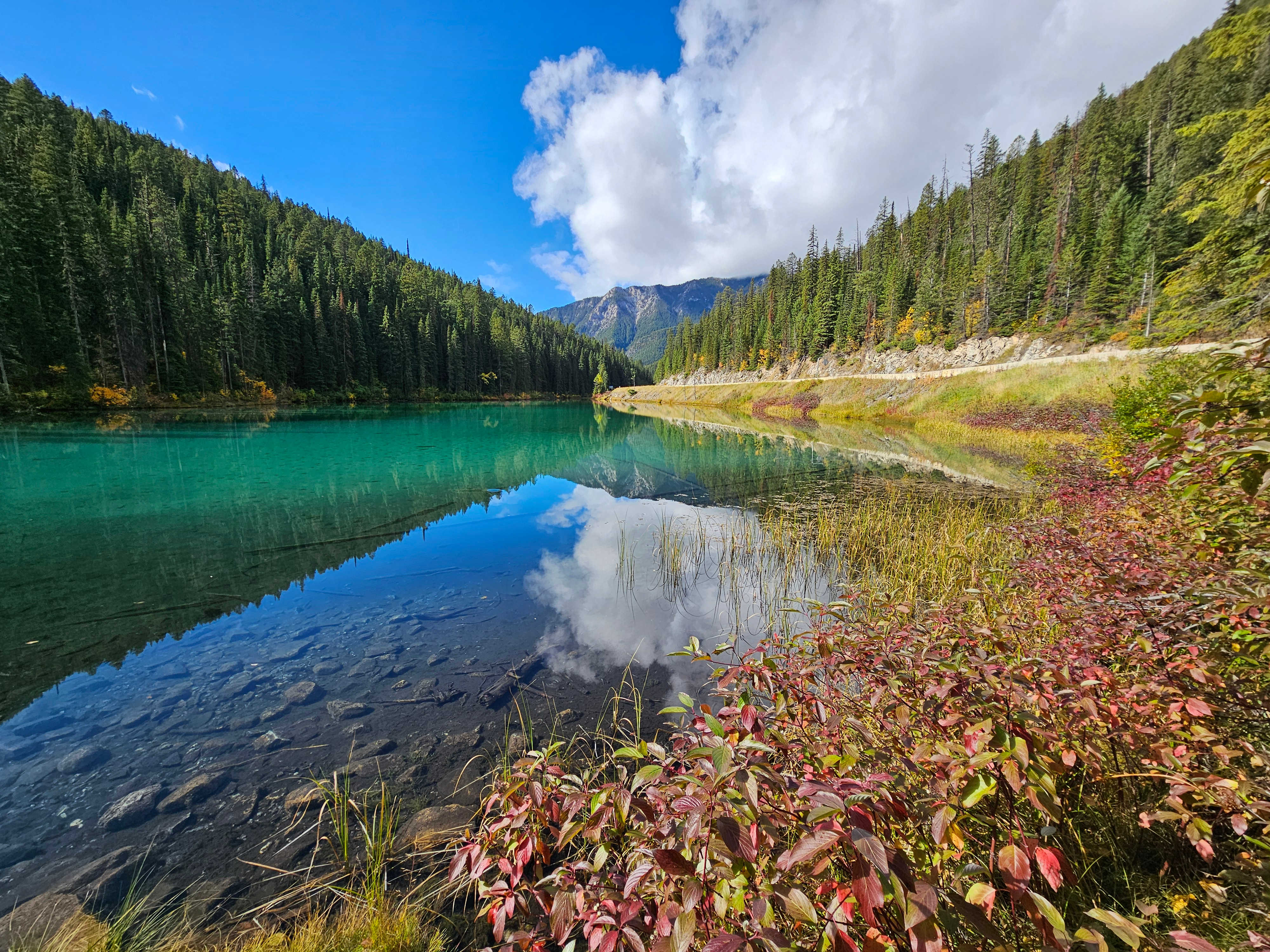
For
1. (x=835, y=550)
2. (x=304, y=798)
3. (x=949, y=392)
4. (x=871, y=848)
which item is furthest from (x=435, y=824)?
(x=949, y=392)

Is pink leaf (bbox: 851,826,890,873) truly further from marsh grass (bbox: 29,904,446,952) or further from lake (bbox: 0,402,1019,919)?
marsh grass (bbox: 29,904,446,952)

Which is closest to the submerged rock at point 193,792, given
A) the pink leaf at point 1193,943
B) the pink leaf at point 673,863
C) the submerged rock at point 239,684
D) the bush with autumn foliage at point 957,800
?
the submerged rock at point 239,684

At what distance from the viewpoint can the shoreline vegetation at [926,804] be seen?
4.54 ft

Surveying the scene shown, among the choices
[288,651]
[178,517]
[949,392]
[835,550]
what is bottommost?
[288,651]

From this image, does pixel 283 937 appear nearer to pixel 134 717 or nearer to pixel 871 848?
pixel 871 848

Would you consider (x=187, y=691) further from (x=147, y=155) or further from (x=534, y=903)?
(x=147, y=155)

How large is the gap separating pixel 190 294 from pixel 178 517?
61.8 metres

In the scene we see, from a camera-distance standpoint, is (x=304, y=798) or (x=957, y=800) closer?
(x=957, y=800)

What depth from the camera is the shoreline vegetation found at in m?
1.38

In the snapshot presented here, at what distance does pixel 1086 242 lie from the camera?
4741 centimetres

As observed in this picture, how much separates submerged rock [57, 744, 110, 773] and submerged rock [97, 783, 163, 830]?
0.74 meters

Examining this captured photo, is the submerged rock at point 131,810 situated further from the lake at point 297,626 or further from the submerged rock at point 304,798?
the submerged rock at point 304,798

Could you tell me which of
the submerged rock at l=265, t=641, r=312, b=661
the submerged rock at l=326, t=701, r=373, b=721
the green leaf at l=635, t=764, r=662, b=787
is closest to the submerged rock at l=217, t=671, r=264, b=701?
the submerged rock at l=265, t=641, r=312, b=661

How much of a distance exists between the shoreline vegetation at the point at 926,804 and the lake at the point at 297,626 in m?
0.69
